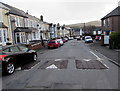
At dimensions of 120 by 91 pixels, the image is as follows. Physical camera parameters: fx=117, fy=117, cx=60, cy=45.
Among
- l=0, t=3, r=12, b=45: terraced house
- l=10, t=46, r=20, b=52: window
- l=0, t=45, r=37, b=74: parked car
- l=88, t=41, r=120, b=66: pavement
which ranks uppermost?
l=0, t=3, r=12, b=45: terraced house

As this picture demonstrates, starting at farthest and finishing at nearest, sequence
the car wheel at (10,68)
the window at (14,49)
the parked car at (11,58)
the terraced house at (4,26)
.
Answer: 1. the terraced house at (4,26)
2. the window at (14,49)
3. the car wheel at (10,68)
4. the parked car at (11,58)

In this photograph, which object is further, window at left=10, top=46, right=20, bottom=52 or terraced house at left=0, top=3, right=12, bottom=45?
terraced house at left=0, top=3, right=12, bottom=45

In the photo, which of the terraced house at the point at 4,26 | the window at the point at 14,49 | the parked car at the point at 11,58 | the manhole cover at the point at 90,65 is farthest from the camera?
the terraced house at the point at 4,26

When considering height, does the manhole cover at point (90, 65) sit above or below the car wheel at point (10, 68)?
below

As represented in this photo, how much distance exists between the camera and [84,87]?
15.0 ft

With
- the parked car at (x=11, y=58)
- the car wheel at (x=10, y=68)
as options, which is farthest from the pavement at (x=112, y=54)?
the car wheel at (x=10, y=68)

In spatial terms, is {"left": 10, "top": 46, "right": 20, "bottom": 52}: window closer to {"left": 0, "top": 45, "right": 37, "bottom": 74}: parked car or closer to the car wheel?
{"left": 0, "top": 45, "right": 37, "bottom": 74}: parked car

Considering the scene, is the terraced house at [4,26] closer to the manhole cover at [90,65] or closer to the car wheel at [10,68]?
the car wheel at [10,68]

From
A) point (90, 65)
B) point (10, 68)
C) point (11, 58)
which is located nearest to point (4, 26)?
point (11, 58)

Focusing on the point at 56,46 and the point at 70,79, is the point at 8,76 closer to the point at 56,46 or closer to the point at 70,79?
the point at 70,79

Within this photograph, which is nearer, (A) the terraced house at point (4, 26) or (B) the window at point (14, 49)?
(B) the window at point (14, 49)

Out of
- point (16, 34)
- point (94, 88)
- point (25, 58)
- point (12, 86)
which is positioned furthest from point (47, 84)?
point (16, 34)

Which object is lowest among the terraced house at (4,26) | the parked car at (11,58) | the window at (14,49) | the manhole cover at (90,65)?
the manhole cover at (90,65)

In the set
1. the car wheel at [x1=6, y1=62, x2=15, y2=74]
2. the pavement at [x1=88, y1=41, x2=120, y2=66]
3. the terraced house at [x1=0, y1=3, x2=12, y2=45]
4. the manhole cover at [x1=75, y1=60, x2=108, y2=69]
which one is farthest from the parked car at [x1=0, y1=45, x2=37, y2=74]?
the terraced house at [x1=0, y1=3, x2=12, y2=45]
